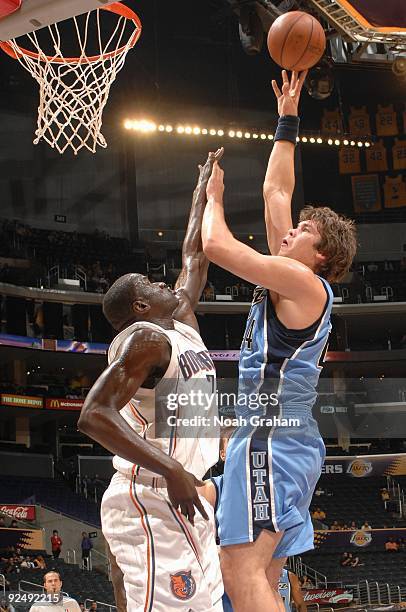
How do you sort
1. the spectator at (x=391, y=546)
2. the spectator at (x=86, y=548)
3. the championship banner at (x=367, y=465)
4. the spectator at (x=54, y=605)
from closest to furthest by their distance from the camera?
the spectator at (x=54, y=605) < the spectator at (x=86, y=548) < the spectator at (x=391, y=546) < the championship banner at (x=367, y=465)

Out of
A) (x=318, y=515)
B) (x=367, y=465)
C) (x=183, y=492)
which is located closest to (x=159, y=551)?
(x=183, y=492)

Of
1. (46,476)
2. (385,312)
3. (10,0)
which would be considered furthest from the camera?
(385,312)

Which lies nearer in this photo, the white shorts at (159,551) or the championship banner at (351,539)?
the white shorts at (159,551)

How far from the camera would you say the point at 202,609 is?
126 inches

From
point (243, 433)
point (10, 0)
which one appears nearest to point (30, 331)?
point (10, 0)

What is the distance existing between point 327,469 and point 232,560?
19.4m

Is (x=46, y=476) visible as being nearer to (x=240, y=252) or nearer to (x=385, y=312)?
(x=385, y=312)

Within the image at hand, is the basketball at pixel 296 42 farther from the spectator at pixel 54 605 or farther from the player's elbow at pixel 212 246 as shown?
the spectator at pixel 54 605

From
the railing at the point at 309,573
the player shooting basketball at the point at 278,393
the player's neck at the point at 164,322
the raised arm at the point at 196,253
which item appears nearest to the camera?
the player shooting basketball at the point at 278,393

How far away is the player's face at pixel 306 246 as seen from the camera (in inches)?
152

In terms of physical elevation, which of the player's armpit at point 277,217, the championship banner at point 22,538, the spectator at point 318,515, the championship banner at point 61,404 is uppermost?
the player's armpit at point 277,217

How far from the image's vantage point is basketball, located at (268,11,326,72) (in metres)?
5.30

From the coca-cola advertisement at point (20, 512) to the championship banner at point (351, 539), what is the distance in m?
6.25

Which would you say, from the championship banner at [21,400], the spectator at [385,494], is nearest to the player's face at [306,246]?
the championship banner at [21,400]
